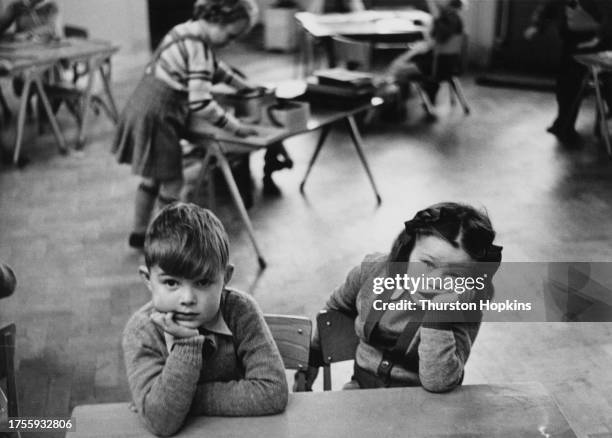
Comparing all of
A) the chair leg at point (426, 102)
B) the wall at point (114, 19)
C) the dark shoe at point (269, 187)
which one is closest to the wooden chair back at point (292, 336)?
the dark shoe at point (269, 187)

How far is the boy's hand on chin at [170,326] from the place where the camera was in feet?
5.64

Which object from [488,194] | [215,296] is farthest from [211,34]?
[215,296]

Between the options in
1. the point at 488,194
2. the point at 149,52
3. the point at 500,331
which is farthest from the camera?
the point at 149,52

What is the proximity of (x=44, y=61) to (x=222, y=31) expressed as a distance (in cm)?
254

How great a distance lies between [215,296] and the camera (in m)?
1.78

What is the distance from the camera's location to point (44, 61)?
6.17 meters

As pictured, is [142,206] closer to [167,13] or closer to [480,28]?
[480,28]

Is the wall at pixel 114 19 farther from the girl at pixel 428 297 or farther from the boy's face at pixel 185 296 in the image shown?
the boy's face at pixel 185 296

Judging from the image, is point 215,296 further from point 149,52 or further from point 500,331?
point 149,52

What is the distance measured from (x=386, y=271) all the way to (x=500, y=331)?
1.72 metres

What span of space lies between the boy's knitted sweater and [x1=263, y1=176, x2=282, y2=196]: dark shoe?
3593 millimetres

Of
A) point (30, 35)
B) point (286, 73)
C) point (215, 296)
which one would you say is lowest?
point (286, 73)

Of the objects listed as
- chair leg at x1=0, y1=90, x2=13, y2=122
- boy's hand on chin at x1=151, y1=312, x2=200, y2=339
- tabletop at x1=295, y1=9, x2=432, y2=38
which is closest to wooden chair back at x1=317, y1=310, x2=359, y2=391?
boy's hand on chin at x1=151, y1=312, x2=200, y2=339

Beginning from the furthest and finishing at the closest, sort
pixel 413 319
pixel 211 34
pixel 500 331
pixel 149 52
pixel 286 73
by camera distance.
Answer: pixel 149 52 < pixel 286 73 < pixel 211 34 < pixel 500 331 < pixel 413 319
